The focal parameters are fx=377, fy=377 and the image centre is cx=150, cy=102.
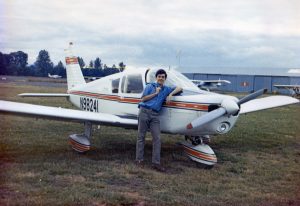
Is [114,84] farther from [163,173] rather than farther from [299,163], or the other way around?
[299,163]

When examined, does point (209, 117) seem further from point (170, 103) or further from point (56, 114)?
point (56, 114)

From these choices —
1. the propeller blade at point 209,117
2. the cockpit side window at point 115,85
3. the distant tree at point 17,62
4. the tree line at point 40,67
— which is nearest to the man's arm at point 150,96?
the propeller blade at point 209,117

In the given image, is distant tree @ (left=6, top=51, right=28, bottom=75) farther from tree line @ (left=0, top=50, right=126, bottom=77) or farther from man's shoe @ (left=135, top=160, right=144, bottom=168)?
man's shoe @ (left=135, top=160, right=144, bottom=168)

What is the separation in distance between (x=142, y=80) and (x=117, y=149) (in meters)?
1.62

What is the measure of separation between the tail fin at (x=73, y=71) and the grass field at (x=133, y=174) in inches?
77.0

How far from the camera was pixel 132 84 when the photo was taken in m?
7.96

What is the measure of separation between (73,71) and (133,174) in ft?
20.2

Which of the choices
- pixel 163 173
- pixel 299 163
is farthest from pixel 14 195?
pixel 299 163

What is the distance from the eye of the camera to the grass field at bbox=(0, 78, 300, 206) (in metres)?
4.82

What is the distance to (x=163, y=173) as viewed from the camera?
623 cm

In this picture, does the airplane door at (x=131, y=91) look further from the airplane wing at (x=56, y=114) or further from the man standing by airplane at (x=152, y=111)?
the man standing by airplane at (x=152, y=111)

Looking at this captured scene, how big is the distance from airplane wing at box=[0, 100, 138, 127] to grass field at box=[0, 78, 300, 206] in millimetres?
705

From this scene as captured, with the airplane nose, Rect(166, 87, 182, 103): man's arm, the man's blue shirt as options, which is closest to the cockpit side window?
the man's blue shirt

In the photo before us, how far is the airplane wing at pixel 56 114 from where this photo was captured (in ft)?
21.2
